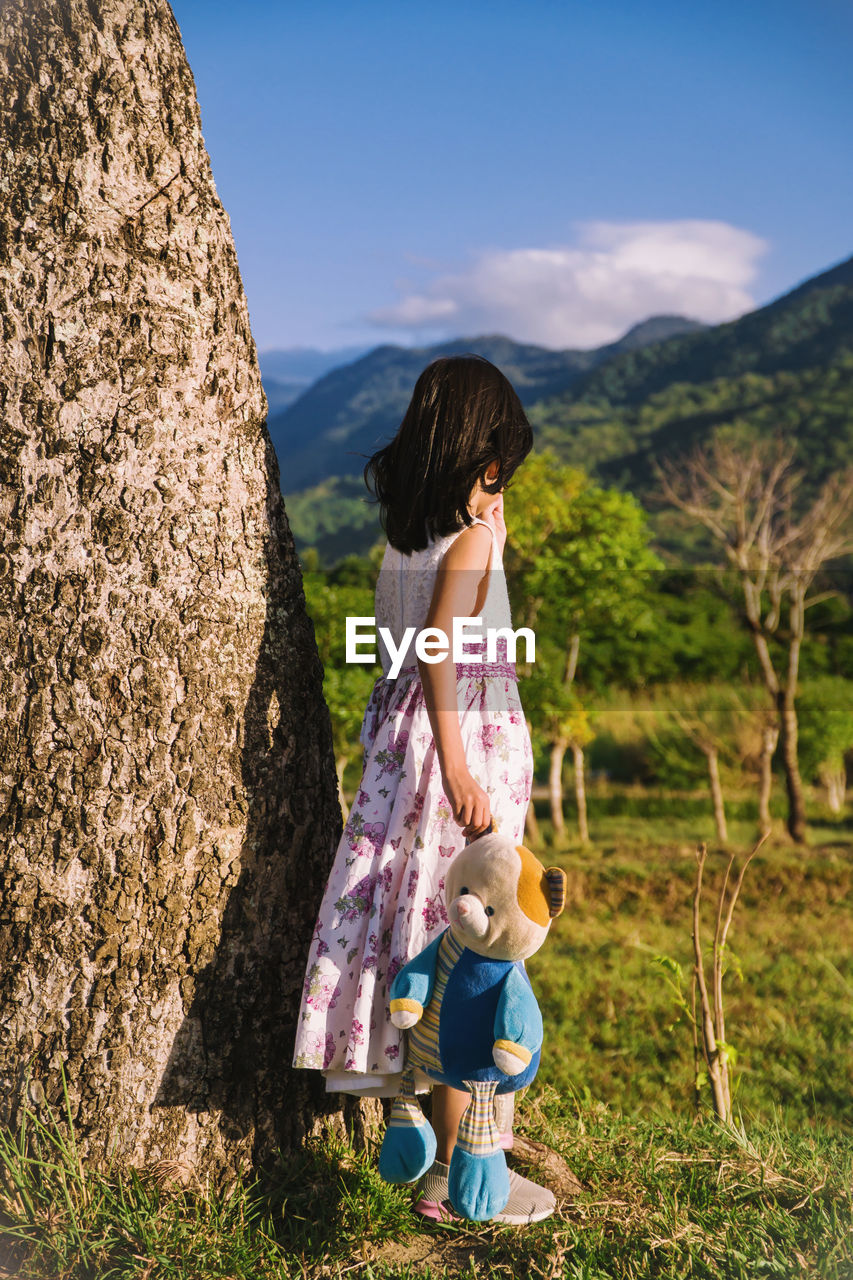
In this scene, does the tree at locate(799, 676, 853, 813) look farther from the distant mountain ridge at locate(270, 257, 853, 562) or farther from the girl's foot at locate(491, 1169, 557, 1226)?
the girl's foot at locate(491, 1169, 557, 1226)

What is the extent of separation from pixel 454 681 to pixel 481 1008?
2.15 feet

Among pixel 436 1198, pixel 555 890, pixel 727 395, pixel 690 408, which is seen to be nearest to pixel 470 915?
pixel 555 890

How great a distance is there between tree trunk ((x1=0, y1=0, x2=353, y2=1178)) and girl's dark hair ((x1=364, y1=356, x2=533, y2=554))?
1.44 feet

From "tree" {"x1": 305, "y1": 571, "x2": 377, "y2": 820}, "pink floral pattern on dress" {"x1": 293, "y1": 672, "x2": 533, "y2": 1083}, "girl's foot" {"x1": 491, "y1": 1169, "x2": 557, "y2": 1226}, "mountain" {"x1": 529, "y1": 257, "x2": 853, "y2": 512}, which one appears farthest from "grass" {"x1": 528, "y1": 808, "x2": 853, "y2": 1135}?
"mountain" {"x1": 529, "y1": 257, "x2": 853, "y2": 512}

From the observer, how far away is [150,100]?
6.97ft

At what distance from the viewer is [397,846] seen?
211cm

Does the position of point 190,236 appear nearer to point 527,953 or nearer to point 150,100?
point 150,100

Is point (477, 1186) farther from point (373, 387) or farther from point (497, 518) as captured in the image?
point (373, 387)

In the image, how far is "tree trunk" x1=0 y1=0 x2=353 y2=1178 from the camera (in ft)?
6.74

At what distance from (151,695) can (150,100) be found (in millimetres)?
1331

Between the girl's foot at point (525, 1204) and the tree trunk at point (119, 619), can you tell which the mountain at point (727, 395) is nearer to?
the tree trunk at point (119, 619)

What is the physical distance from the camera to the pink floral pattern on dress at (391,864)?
203 centimetres

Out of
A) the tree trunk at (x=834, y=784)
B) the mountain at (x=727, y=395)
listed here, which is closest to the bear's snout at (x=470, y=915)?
the tree trunk at (x=834, y=784)

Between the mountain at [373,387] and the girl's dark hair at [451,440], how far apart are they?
3139 inches
